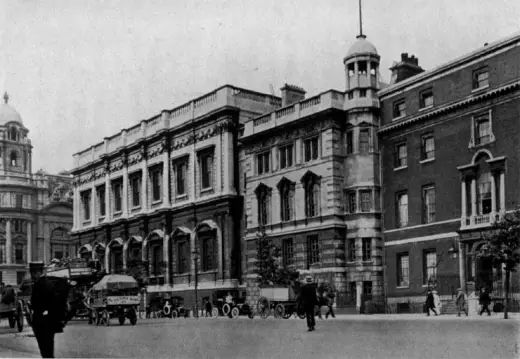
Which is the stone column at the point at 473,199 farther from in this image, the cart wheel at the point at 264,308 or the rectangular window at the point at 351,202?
the cart wheel at the point at 264,308

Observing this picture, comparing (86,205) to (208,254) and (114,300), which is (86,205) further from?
(114,300)

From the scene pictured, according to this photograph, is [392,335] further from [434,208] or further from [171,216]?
[171,216]

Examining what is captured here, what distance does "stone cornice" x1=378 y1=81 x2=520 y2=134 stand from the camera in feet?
110

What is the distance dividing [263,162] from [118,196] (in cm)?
2049

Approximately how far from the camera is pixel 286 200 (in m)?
44.9

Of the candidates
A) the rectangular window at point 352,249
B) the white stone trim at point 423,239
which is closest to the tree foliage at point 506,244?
the white stone trim at point 423,239

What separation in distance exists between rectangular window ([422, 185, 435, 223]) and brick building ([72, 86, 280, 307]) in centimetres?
1423

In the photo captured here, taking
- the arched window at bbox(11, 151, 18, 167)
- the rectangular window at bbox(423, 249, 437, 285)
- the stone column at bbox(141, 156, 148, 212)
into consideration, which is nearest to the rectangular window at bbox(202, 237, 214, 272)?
the stone column at bbox(141, 156, 148, 212)

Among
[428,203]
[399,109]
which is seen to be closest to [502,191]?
[428,203]

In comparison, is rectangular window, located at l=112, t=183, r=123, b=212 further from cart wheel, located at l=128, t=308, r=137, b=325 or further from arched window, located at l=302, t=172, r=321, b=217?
cart wheel, located at l=128, t=308, r=137, b=325

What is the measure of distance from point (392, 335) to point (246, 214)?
2919 cm

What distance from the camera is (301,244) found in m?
43.2

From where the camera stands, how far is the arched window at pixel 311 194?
140 ft

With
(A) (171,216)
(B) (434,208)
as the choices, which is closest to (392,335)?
(B) (434,208)
